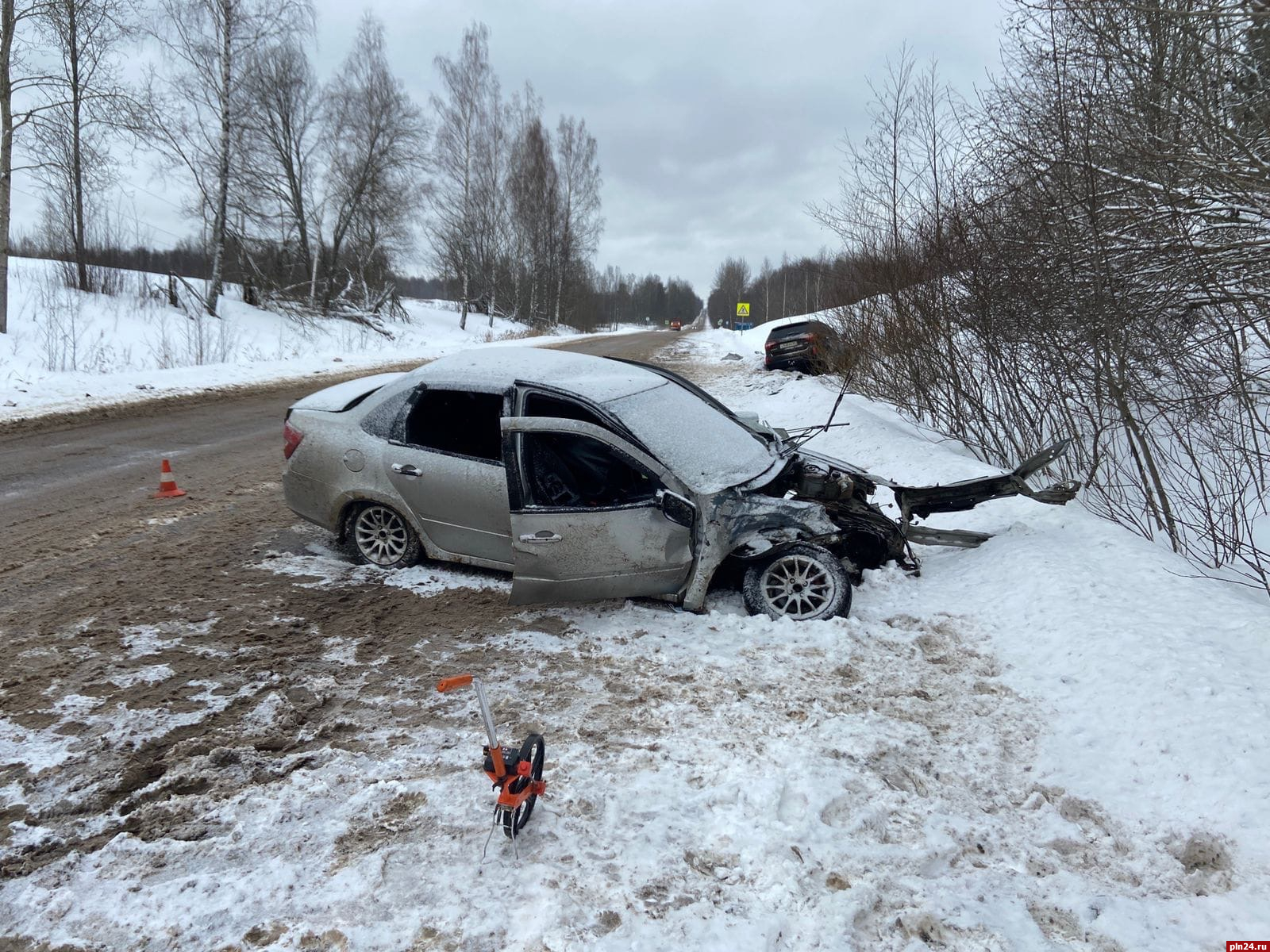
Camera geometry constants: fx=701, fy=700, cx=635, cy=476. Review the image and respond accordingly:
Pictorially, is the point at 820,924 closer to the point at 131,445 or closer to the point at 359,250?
the point at 131,445

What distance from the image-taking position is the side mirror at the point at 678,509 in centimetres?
410

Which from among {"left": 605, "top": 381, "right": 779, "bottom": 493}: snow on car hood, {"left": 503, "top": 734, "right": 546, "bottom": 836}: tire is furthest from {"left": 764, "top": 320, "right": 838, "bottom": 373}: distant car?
{"left": 503, "top": 734, "right": 546, "bottom": 836}: tire

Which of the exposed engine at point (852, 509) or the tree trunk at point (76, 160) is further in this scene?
the tree trunk at point (76, 160)

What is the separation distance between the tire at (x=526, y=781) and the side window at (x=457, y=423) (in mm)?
2243

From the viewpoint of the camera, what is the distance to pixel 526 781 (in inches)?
99.0

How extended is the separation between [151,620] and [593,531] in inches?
103

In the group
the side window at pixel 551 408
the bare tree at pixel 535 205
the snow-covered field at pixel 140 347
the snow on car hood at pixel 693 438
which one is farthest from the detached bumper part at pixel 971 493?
the bare tree at pixel 535 205

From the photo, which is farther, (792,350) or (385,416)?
(792,350)

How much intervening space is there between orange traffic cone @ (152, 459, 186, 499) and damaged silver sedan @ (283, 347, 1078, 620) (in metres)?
2.11

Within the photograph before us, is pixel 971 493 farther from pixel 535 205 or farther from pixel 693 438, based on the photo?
pixel 535 205

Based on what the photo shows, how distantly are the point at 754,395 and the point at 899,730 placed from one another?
11.6 m

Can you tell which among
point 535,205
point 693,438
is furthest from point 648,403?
point 535,205

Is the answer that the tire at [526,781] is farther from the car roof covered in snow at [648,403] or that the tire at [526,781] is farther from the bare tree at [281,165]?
the bare tree at [281,165]

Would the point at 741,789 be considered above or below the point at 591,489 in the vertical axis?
below
